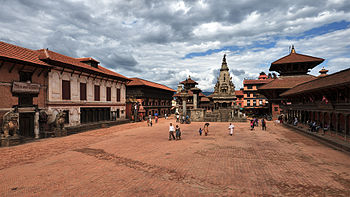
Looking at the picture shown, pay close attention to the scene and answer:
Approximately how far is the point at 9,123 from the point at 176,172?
15740mm

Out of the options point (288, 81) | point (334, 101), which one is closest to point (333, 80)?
point (334, 101)

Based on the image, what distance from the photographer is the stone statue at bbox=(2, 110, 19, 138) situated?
51.2 ft

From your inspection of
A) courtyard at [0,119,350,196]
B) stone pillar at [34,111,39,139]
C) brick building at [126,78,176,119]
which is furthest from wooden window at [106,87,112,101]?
courtyard at [0,119,350,196]

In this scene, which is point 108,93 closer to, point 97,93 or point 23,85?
point 97,93

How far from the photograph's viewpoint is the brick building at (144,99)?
3869cm

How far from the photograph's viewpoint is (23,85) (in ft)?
59.6

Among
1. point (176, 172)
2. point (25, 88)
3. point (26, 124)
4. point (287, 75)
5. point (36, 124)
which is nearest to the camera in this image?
point (176, 172)

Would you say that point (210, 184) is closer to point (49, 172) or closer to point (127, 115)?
point (49, 172)

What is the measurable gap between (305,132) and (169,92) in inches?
1756

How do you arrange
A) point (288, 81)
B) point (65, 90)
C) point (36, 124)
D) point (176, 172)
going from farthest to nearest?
1. point (288, 81)
2. point (65, 90)
3. point (36, 124)
4. point (176, 172)

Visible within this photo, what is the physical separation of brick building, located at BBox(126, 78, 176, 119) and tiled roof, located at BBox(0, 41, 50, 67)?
19638 mm

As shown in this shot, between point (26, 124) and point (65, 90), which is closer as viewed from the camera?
point (26, 124)

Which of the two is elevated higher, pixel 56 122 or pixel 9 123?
pixel 9 123

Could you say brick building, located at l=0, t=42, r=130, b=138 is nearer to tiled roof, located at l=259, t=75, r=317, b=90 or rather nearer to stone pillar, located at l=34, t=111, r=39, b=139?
stone pillar, located at l=34, t=111, r=39, b=139
